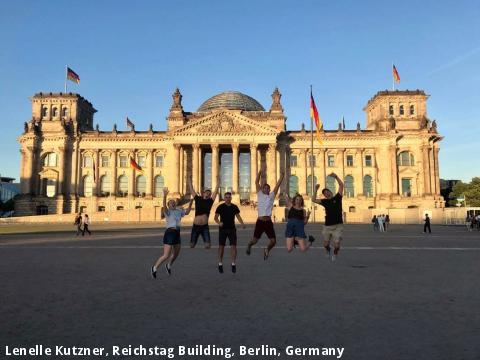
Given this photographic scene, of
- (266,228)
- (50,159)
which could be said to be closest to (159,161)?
(50,159)

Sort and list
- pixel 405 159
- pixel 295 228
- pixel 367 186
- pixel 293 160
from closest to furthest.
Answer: pixel 295 228 → pixel 405 159 → pixel 367 186 → pixel 293 160

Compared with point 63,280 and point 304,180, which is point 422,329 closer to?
point 63,280

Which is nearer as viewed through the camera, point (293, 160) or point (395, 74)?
point (395, 74)

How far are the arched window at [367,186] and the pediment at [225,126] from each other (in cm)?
2027

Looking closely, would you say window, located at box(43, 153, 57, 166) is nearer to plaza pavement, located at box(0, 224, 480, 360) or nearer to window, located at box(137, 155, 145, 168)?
window, located at box(137, 155, 145, 168)

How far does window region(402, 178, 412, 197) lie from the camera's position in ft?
243

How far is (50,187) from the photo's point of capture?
75.7 m

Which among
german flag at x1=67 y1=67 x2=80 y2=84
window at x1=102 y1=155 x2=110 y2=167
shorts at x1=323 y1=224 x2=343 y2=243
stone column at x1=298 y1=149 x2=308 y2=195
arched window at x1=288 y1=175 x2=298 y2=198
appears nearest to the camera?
shorts at x1=323 y1=224 x2=343 y2=243

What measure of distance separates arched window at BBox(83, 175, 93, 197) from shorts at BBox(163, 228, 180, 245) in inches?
2780

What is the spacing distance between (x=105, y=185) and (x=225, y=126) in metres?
26.6

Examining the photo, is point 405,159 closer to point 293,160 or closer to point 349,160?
point 349,160

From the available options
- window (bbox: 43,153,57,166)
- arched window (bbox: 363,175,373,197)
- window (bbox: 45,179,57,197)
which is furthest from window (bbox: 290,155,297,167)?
window (bbox: 43,153,57,166)

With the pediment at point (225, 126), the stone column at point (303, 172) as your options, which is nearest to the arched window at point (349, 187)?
the stone column at point (303, 172)

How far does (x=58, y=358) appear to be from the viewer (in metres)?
4.22
